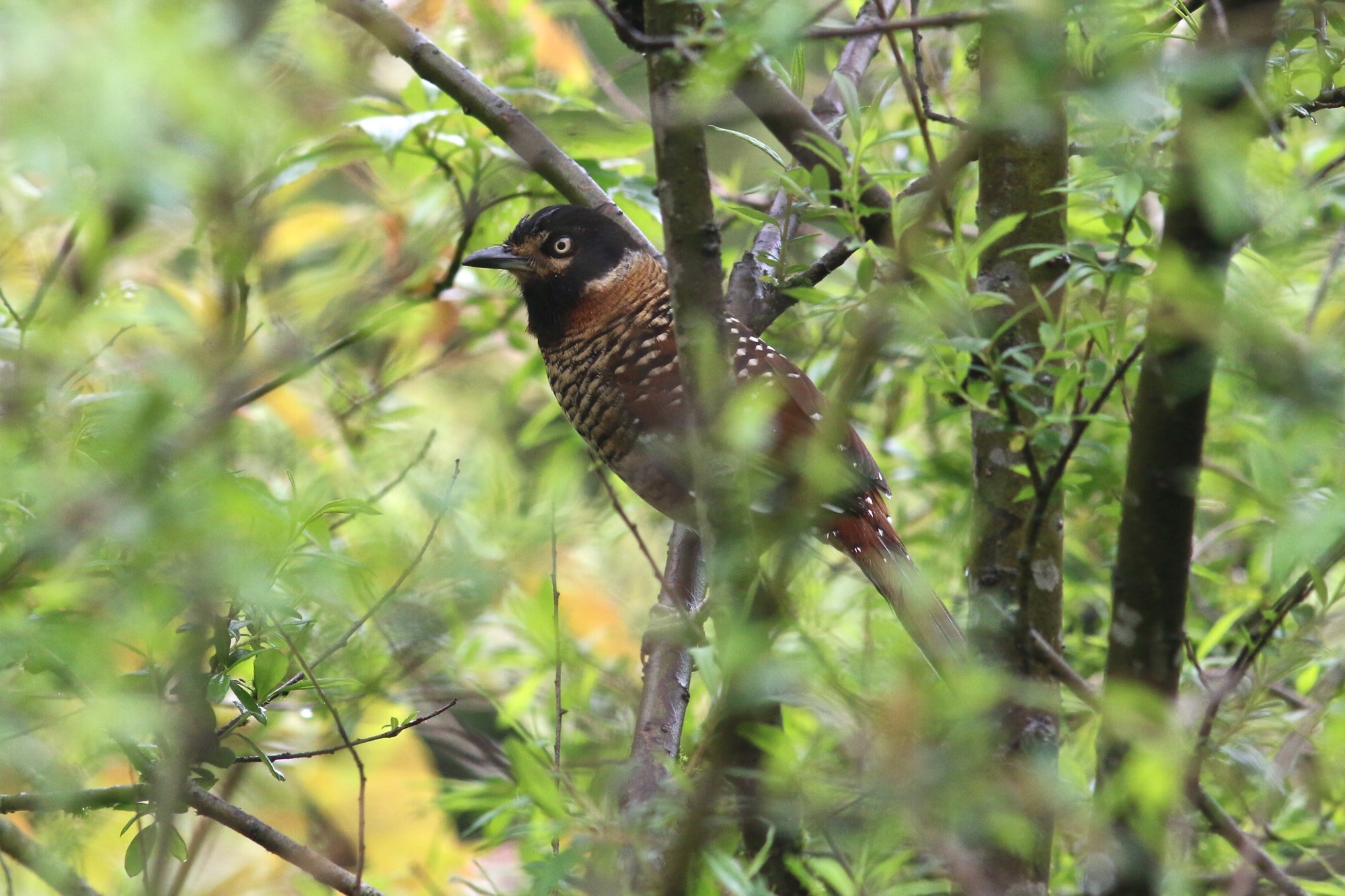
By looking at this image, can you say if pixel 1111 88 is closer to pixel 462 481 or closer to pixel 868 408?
pixel 462 481

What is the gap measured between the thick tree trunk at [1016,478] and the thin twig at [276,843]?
3.01ft

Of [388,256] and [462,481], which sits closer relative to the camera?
[462,481]

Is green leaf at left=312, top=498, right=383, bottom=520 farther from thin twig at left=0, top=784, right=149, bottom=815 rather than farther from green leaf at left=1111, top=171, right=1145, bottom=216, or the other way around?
green leaf at left=1111, top=171, right=1145, bottom=216

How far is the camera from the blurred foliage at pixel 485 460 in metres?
1.16

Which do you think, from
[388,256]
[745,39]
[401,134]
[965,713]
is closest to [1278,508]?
[965,713]

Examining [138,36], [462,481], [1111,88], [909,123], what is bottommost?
[462,481]

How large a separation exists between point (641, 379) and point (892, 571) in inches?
29.7

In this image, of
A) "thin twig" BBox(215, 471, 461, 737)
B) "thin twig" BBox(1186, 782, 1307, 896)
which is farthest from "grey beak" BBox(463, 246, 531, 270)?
"thin twig" BBox(1186, 782, 1307, 896)

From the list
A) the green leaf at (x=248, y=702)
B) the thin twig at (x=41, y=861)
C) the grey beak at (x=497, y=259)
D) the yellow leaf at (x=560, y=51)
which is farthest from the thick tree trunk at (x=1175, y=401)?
the yellow leaf at (x=560, y=51)

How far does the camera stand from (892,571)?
2.52 meters

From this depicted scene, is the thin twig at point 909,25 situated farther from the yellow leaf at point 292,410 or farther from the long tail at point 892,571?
the yellow leaf at point 292,410

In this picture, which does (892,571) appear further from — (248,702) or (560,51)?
(560,51)

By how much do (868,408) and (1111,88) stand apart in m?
2.23

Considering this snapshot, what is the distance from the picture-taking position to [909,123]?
291cm
